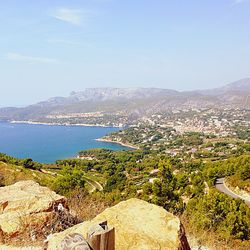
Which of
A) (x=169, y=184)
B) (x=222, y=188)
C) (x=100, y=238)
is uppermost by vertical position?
(x=100, y=238)

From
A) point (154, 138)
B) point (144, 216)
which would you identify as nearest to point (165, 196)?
point (144, 216)

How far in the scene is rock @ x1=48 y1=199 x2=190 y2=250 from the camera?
93.2 inches

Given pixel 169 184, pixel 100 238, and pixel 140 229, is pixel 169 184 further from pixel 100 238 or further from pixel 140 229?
pixel 100 238

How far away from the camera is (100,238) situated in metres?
1.86

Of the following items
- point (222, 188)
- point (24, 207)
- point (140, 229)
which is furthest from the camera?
point (222, 188)

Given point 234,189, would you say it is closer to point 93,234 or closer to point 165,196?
point 165,196

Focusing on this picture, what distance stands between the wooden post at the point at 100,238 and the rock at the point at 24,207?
1790 millimetres

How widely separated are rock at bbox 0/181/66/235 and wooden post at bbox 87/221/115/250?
5.87 ft

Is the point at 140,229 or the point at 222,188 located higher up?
the point at 140,229

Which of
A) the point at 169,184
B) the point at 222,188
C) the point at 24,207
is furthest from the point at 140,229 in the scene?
the point at 222,188

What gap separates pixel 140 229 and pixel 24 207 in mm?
1831

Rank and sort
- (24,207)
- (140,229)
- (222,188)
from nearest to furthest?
(140,229)
(24,207)
(222,188)

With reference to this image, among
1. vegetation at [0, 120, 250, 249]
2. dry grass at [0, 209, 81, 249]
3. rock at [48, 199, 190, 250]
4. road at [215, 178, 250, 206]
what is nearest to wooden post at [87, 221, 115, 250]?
rock at [48, 199, 190, 250]

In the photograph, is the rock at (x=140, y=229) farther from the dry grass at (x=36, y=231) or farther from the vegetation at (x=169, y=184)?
the vegetation at (x=169, y=184)
